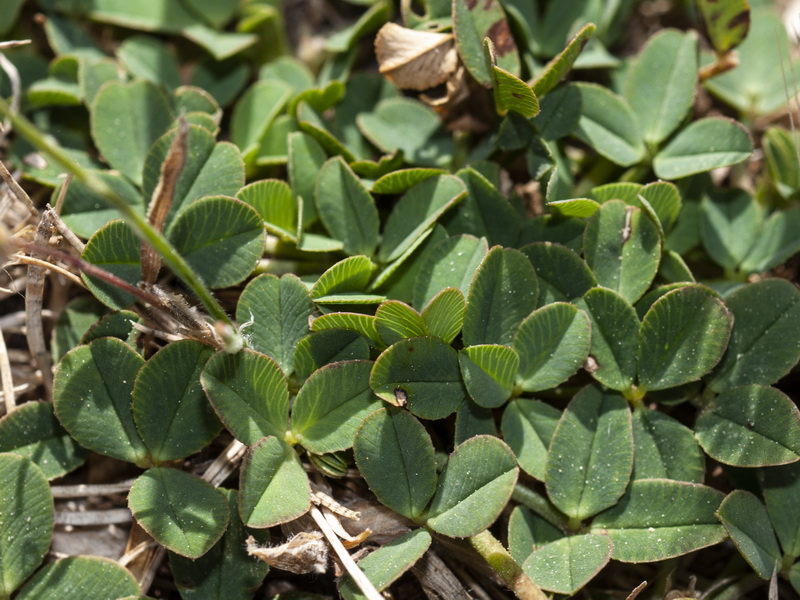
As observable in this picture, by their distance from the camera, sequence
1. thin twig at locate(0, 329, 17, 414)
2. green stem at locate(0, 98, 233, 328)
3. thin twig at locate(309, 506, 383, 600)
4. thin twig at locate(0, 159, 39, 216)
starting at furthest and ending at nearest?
1. thin twig at locate(0, 329, 17, 414)
2. thin twig at locate(0, 159, 39, 216)
3. thin twig at locate(309, 506, 383, 600)
4. green stem at locate(0, 98, 233, 328)

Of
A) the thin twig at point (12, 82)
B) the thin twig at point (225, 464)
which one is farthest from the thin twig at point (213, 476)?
the thin twig at point (12, 82)

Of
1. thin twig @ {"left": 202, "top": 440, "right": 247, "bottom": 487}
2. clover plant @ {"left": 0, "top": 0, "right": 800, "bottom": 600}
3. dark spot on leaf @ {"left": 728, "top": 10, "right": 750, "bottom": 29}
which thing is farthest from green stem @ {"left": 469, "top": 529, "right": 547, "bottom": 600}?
dark spot on leaf @ {"left": 728, "top": 10, "right": 750, "bottom": 29}

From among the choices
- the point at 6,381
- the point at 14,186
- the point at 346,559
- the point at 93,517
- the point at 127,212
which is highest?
the point at 127,212

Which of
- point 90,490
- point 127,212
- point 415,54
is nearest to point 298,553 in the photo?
point 90,490

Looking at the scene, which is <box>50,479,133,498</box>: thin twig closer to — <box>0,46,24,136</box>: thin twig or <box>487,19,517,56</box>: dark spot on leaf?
<box>0,46,24,136</box>: thin twig

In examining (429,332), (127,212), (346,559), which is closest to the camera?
(127,212)

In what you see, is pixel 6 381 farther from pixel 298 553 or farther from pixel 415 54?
pixel 415 54

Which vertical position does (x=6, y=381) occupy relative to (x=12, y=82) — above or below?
below

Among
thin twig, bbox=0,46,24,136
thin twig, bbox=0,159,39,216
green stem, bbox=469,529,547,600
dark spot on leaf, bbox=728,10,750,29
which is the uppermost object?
dark spot on leaf, bbox=728,10,750,29
